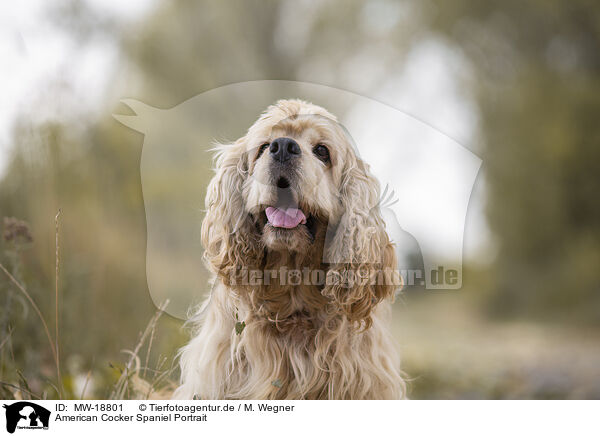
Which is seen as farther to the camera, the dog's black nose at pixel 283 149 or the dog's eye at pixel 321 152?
the dog's eye at pixel 321 152

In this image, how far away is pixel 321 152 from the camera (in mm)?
1638

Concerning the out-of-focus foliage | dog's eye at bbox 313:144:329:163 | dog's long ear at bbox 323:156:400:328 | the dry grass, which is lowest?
the dry grass

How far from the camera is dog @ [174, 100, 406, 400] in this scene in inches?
63.7

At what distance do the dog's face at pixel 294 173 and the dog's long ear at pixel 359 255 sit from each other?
0.04 metres

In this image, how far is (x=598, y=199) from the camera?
400 centimetres

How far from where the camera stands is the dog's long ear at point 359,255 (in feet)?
5.30

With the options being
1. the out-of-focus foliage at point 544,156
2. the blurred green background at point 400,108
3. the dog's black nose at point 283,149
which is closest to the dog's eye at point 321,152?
the dog's black nose at point 283,149

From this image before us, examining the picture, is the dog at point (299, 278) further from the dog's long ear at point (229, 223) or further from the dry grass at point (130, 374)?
the dry grass at point (130, 374)

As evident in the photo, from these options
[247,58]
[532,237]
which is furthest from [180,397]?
[532,237]

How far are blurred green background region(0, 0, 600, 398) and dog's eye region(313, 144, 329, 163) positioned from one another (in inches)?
17.4

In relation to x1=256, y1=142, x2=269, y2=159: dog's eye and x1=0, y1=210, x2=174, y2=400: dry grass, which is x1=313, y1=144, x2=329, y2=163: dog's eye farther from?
x1=0, y1=210, x2=174, y2=400: dry grass
